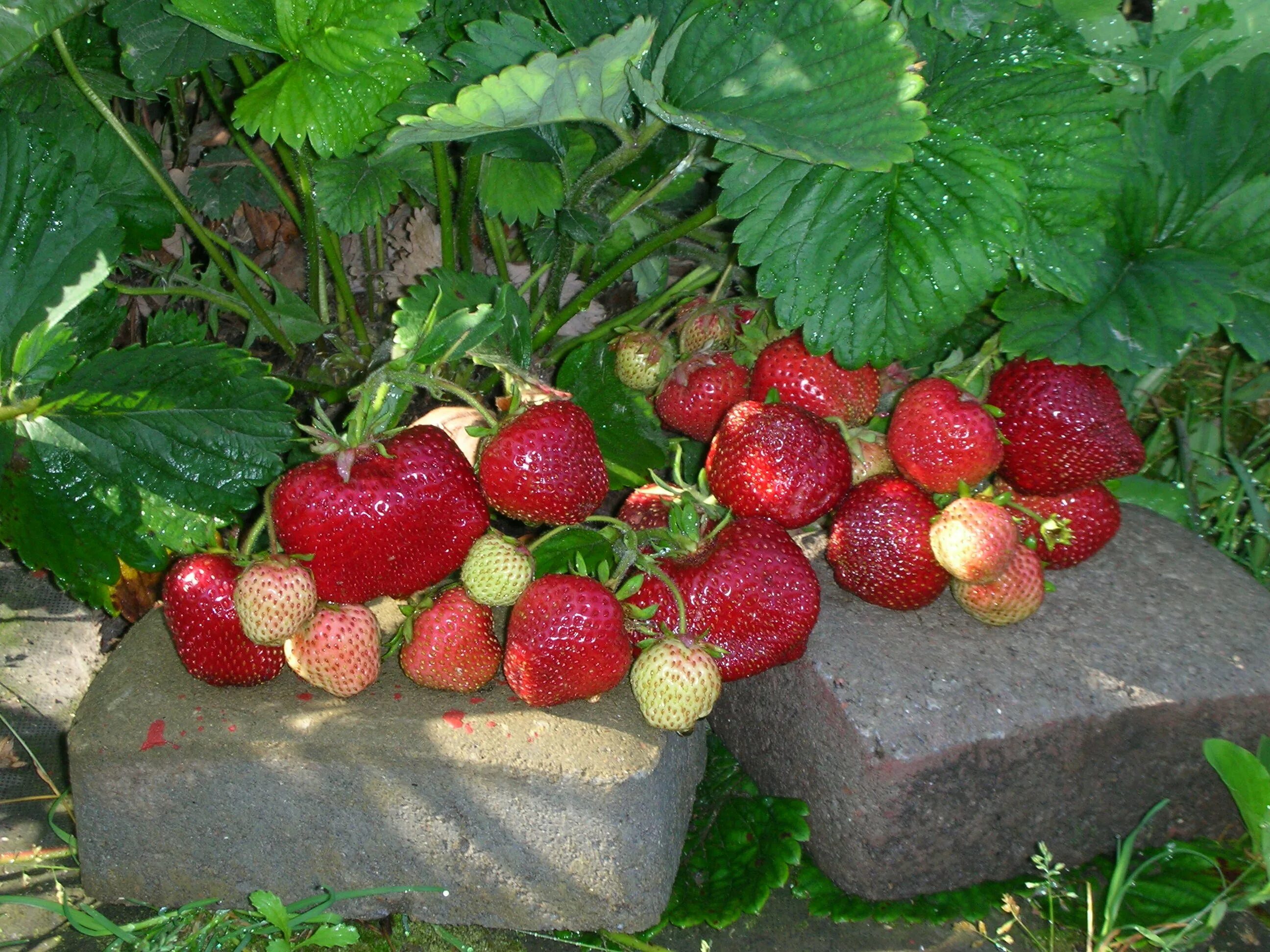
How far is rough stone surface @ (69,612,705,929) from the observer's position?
1283 mm

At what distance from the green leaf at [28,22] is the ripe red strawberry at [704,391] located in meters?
0.92

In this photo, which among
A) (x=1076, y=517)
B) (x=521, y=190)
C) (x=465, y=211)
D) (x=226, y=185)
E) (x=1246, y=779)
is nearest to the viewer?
(x=1246, y=779)

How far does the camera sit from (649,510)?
1415mm

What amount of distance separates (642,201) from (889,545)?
61cm

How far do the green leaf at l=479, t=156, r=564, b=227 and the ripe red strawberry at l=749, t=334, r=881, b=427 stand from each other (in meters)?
0.41

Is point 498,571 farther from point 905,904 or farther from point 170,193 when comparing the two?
point 170,193

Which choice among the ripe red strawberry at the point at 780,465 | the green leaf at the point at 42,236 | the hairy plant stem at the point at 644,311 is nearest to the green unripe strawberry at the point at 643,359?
the hairy plant stem at the point at 644,311

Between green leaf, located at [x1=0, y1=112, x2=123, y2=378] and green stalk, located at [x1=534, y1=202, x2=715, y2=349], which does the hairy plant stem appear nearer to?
green stalk, located at [x1=534, y1=202, x2=715, y2=349]

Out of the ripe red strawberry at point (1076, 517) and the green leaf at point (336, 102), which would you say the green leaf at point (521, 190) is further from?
the ripe red strawberry at point (1076, 517)

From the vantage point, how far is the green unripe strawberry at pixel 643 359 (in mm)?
1608

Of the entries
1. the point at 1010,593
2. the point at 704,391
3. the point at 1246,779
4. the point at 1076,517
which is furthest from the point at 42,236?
the point at 1246,779

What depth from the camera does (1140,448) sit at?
57.7 inches

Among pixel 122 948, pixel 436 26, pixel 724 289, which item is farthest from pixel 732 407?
pixel 122 948

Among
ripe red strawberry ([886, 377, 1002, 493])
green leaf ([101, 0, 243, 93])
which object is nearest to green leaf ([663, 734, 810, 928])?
ripe red strawberry ([886, 377, 1002, 493])
